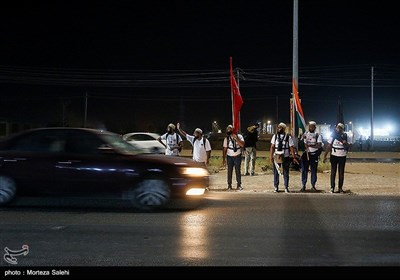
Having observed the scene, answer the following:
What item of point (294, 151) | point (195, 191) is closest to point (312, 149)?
point (294, 151)

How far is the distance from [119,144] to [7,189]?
2335 millimetres

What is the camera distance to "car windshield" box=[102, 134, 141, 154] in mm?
9539

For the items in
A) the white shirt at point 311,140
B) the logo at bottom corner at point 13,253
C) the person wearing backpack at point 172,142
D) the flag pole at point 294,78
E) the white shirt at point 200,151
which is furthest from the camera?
the flag pole at point 294,78

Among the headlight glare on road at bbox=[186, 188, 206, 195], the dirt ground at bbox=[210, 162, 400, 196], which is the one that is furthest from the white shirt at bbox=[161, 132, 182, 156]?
the headlight glare on road at bbox=[186, 188, 206, 195]

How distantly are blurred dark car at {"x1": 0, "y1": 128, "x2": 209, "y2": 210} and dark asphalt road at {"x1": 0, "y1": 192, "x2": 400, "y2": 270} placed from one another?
38 cm

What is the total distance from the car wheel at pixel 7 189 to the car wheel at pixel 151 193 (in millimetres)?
2356

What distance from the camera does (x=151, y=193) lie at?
9.35 meters

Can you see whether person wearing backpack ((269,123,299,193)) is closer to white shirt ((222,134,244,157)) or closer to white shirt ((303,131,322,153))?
white shirt ((303,131,322,153))

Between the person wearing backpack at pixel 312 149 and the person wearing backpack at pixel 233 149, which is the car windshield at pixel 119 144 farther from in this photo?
the person wearing backpack at pixel 312 149

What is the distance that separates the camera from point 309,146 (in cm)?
1325

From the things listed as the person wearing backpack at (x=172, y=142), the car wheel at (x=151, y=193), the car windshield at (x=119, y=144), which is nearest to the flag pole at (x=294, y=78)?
the person wearing backpack at (x=172, y=142)

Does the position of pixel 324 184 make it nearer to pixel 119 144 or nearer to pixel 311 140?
pixel 311 140

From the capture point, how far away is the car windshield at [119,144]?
9.54 metres
